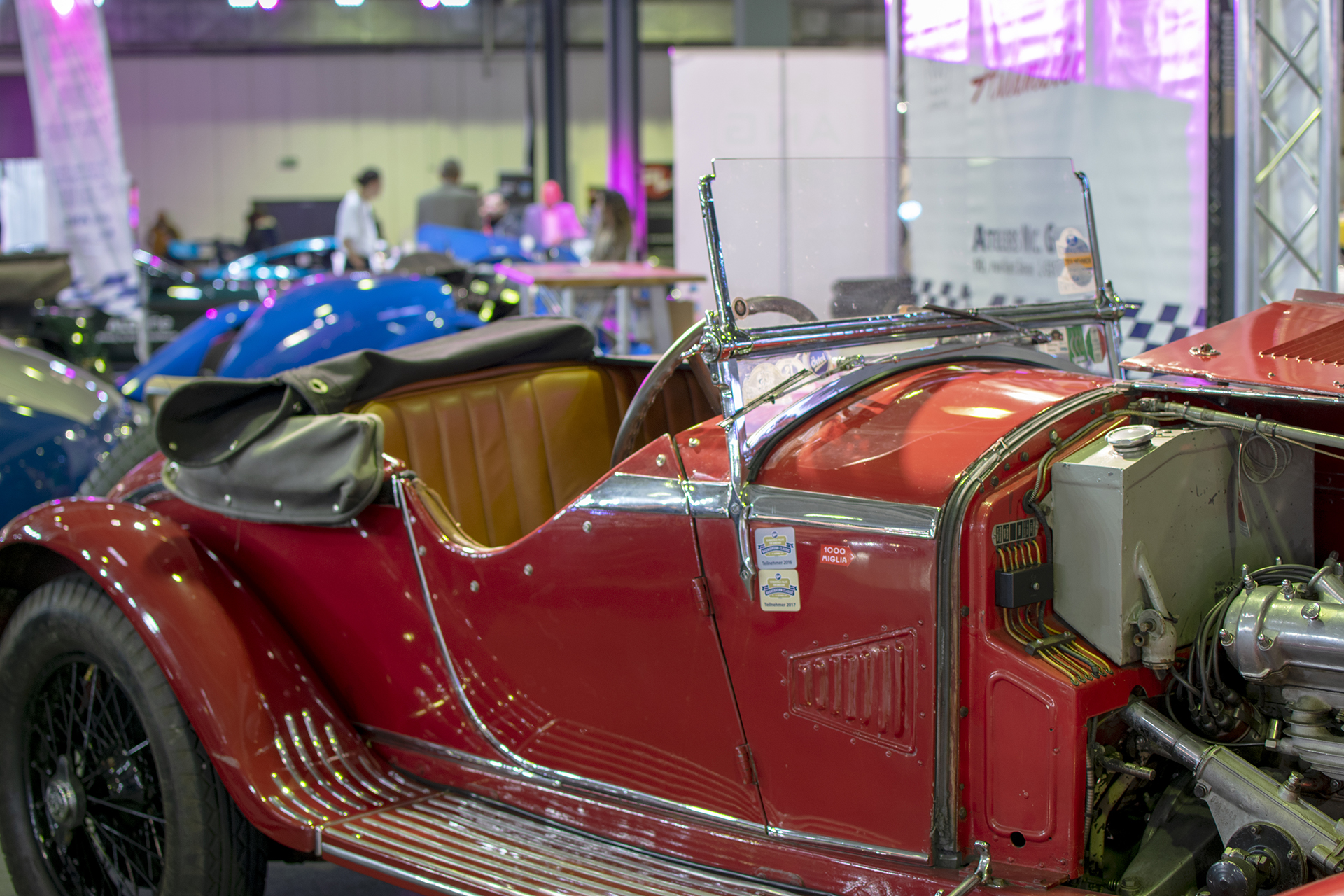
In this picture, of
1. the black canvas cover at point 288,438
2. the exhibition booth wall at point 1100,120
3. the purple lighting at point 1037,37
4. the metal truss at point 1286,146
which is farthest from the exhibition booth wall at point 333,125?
the black canvas cover at point 288,438

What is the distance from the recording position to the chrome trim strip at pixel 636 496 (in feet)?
6.79

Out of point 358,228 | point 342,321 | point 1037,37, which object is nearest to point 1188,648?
point 1037,37

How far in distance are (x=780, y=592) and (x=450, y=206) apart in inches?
404

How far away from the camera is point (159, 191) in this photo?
24375 millimetres

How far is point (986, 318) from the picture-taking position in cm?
231

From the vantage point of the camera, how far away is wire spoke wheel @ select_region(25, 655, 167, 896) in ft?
8.39

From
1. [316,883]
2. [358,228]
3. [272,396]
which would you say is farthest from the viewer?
[358,228]

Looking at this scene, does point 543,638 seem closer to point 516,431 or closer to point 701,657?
point 701,657

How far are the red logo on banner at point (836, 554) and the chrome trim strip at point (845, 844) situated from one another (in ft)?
1.49

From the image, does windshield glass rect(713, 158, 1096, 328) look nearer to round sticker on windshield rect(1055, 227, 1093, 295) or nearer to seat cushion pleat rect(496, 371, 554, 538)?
round sticker on windshield rect(1055, 227, 1093, 295)

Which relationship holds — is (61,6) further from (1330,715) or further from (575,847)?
(1330,715)

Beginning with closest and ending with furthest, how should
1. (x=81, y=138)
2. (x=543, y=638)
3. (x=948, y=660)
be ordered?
(x=948, y=660) → (x=543, y=638) → (x=81, y=138)

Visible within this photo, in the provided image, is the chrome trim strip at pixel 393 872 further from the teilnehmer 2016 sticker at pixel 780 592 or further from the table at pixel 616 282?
the table at pixel 616 282

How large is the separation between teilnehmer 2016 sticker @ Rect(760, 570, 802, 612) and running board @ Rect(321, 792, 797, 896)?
471 mm
